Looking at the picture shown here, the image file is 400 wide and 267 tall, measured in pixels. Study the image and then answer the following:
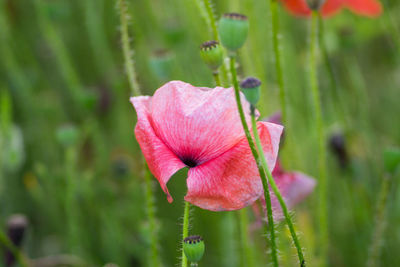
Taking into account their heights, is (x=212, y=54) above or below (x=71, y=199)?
above

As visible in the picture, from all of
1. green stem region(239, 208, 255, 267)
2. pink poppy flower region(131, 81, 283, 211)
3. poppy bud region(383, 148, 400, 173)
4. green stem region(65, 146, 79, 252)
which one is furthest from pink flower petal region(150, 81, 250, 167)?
green stem region(65, 146, 79, 252)

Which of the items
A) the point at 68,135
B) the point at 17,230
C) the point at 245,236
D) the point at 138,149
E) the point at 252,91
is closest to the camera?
the point at 252,91

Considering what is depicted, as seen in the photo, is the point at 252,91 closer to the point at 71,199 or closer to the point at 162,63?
the point at 162,63

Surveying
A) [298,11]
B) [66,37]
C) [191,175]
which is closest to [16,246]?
[191,175]

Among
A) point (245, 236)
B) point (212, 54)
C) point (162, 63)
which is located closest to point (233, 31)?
point (212, 54)

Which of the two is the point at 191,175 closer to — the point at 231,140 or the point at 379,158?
the point at 231,140

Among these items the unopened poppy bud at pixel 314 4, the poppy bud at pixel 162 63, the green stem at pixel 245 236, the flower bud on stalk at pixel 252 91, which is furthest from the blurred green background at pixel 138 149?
the flower bud on stalk at pixel 252 91

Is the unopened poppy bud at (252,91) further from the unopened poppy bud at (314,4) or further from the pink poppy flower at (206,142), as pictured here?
the unopened poppy bud at (314,4)

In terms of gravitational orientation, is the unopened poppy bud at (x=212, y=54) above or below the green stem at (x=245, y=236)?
above
